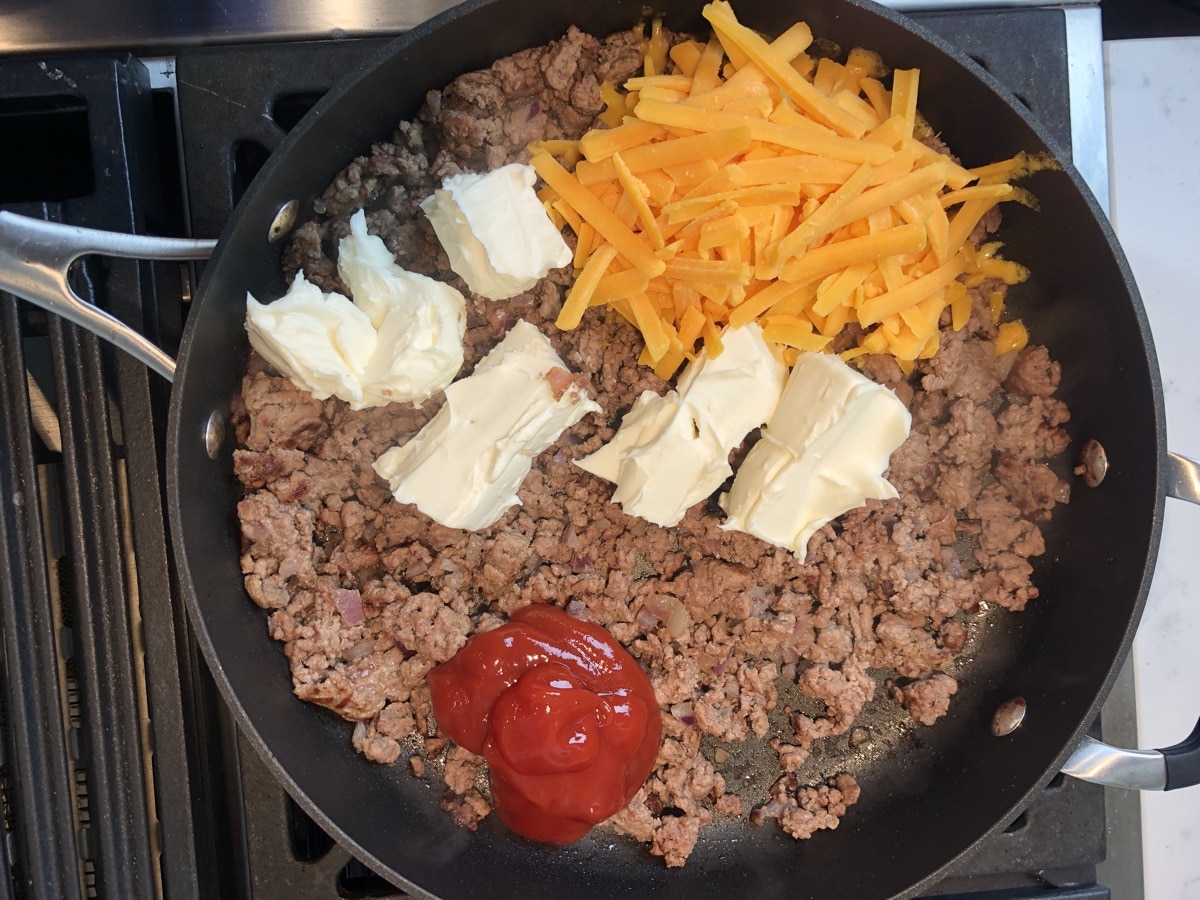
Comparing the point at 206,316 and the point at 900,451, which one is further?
the point at 900,451

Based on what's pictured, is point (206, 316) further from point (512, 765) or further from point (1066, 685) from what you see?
point (1066, 685)

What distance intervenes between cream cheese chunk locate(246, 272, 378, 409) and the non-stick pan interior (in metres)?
0.08

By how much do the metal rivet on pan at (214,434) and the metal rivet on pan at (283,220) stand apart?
1.07 feet

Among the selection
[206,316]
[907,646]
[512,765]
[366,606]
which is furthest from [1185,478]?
[206,316]

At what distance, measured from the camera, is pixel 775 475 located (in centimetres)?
150

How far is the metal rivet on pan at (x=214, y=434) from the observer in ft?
4.82

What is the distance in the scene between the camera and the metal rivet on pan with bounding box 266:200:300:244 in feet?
4.81

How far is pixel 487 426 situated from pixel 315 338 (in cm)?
32

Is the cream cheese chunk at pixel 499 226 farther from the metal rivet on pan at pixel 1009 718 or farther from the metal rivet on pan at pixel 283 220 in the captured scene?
the metal rivet on pan at pixel 1009 718

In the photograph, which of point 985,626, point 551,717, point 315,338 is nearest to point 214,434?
point 315,338

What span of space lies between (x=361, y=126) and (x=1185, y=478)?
5.09 ft

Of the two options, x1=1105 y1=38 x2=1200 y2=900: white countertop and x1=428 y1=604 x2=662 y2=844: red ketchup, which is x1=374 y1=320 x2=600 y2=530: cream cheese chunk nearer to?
x1=428 y1=604 x2=662 y2=844: red ketchup

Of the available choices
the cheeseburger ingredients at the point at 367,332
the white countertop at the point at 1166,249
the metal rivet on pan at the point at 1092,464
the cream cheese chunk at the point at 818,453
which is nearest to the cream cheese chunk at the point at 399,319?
the cheeseburger ingredients at the point at 367,332

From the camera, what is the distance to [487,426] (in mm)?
1482
